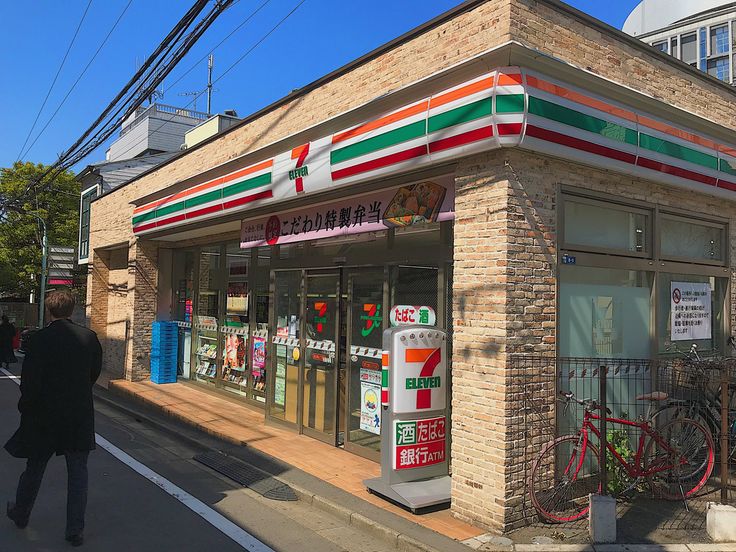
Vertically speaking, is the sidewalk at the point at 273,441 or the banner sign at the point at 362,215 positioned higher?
the banner sign at the point at 362,215

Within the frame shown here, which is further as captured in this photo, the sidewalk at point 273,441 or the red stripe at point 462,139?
the sidewalk at point 273,441

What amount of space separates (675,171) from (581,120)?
176cm

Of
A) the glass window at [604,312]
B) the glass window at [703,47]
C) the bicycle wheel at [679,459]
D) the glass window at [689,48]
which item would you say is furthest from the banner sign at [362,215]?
the glass window at [689,48]

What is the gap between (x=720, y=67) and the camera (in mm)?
43344

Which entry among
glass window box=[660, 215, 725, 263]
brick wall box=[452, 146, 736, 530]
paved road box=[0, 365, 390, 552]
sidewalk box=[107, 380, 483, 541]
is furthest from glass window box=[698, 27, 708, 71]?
paved road box=[0, 365, 390, 552]

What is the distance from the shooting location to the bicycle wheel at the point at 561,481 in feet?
16.8

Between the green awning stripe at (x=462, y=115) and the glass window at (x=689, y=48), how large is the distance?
48.8m

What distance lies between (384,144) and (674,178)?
10.7ft

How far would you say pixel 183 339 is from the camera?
1369 cm

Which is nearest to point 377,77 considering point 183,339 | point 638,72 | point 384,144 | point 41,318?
point 384,144

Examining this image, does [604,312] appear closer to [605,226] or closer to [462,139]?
[605,226]

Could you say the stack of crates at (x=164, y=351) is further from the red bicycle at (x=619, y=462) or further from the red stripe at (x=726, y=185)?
the red stripe at (x=726, y=185)

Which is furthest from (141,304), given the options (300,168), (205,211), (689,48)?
(689,48)

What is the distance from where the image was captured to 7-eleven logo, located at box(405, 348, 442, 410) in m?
5.73
